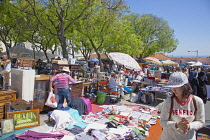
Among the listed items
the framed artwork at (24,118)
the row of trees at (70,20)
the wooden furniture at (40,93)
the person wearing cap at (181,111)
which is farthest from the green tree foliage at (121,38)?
the person wearing cap at (181,111)

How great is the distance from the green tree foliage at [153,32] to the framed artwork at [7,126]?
31560mm

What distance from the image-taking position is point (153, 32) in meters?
35.1

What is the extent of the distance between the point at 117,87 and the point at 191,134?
6774mm

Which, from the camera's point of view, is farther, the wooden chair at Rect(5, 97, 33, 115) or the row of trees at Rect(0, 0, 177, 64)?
the row of trees at Rect(0, 0, 177, 64)

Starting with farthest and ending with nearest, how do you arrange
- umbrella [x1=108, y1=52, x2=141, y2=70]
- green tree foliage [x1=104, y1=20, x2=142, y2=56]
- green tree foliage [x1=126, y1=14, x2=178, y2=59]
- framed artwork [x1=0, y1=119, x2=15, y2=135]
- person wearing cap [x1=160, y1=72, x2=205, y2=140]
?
green tree foliage [x1=126, y1=14, x2=178, y2=59], green tree foliage [x1=104, y1=20, x2=142, y2=56], umbrella [x1=108, y1=52, x2=141, y2=70], framed artwork [x1=0, y1=119, x2=15, y2=135], person wearing cap [x1=160, y1=72, x2=205, y2=140]

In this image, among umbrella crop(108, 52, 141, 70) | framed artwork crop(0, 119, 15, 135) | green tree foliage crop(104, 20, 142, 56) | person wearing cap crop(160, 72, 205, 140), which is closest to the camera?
person wearing cap crop(160, 72, 205, 140)

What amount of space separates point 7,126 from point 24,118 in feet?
1.71

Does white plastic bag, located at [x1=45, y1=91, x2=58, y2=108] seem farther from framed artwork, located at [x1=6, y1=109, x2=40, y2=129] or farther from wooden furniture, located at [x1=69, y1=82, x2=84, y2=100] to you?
wooden furniture, located at [x1=69, y1=82, x2=84, y2=100]

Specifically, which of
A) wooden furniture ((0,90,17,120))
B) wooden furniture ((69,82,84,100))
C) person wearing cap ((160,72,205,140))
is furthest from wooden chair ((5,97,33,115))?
person wearing cap ((160,72,205,140))

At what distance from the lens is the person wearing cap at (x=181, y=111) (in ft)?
6.47

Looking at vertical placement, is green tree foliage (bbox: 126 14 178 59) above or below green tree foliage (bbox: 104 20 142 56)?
above

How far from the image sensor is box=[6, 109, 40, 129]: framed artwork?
15.6 ft

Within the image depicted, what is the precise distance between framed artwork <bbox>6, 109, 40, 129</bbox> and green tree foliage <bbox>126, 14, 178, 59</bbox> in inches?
1217

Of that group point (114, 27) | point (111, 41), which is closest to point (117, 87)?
point (114, 27)
